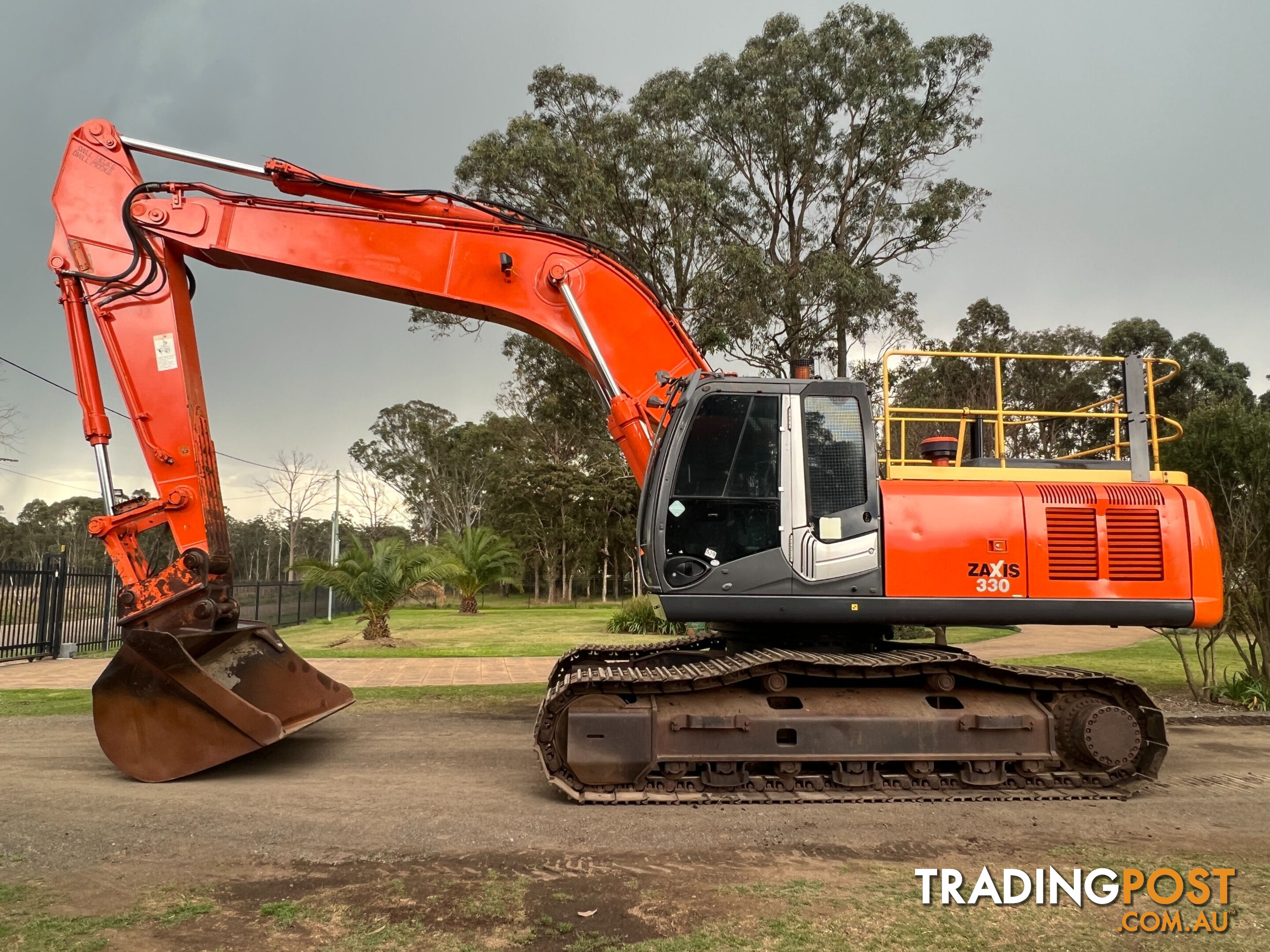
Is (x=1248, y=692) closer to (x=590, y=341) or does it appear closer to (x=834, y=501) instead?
(x=834, y=501)

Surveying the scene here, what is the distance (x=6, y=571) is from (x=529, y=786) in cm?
1378

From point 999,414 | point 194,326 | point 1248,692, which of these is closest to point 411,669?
point 194,326

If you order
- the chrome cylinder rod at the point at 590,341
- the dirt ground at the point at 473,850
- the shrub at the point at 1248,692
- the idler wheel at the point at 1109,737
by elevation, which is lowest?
the dirt ground at the point at 473,850

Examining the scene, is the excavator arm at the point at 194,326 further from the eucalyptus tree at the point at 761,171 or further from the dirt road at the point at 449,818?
the eucalyptus tree at the point at 761,171

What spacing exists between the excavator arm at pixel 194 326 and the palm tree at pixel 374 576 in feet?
38.0

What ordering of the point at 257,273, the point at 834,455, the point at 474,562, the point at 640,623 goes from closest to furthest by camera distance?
the point at 834,455, the point at 257,273, the point at 640,623, the point at 474,562

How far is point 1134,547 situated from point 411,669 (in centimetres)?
1038

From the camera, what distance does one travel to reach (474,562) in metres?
30.7

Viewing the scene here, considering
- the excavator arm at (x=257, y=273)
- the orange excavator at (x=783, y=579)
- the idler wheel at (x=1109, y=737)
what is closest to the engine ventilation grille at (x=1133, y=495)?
the orange excavator at (x=783, y=579)

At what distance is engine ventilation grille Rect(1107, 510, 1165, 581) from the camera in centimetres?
628

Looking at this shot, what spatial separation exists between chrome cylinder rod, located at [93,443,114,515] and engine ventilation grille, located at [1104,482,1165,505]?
7.68m

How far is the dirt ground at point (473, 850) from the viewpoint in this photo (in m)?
3.98

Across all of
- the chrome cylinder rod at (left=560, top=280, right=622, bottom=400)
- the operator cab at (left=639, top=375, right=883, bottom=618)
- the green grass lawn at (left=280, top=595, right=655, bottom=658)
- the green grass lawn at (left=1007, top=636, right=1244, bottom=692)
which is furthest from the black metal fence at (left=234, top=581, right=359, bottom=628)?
the operator cab at (left=639, top=375, right=883, bottom=618)

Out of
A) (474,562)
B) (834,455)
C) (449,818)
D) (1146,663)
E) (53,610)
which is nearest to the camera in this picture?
(449,818)
